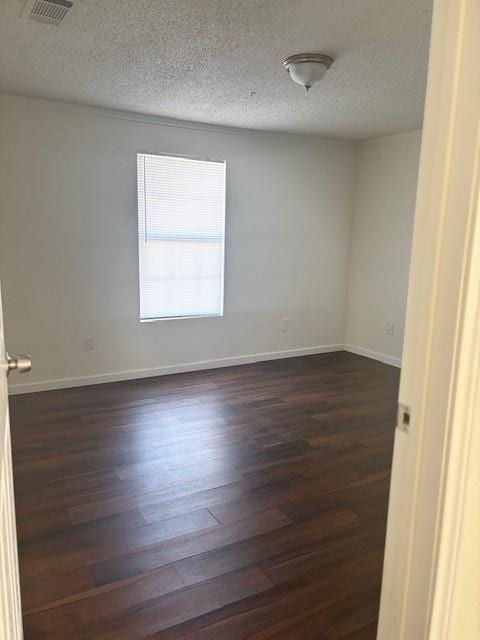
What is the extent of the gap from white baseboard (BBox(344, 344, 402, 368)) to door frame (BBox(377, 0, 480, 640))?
4165 mm

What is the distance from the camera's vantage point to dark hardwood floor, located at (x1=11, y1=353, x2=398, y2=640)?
1.68 m

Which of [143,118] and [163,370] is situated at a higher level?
[143,118]

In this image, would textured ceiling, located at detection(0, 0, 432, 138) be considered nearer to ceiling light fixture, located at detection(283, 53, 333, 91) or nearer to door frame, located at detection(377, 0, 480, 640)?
ceiling light fixture, located at detection(283, 53, 333, 91)

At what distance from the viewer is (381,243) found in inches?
202

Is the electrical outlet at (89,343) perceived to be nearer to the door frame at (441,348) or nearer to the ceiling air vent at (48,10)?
the ceiling air vent at (48,10)

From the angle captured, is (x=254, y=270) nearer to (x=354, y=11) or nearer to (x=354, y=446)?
(x=354, y=446)

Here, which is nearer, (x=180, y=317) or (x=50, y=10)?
(x=50, y=10)

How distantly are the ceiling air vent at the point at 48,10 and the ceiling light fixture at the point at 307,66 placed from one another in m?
1.24

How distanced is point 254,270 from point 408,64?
255 cm

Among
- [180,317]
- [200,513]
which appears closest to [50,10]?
[200,513]

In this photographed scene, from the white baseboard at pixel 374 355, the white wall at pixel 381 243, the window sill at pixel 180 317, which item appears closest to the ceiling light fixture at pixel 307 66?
the white wall at pixel 381 243

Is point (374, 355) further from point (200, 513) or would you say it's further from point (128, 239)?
point (200, 513)

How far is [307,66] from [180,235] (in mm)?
2129

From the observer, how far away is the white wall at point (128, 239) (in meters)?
3.72
